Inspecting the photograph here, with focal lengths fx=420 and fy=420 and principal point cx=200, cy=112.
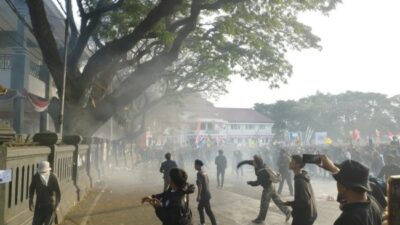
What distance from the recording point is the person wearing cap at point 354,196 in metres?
3.19

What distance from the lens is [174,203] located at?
5.18m

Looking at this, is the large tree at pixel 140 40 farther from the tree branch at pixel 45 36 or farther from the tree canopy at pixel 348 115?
the tree canopy at pixel 348 115

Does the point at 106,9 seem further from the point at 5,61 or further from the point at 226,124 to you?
the point at 226,124

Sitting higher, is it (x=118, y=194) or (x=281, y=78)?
(x=281, y=78)

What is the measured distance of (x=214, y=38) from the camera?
19844 millimetres

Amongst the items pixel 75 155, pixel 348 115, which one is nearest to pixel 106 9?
pixel 75 155

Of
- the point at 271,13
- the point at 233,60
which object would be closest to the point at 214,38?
the point at 233,60

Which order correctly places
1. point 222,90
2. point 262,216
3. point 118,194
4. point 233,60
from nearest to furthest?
point 262,216 < point 118,194 < point 233,60 < point 222,90

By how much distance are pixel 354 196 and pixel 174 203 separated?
245 centimetres

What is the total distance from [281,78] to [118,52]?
10250 mm

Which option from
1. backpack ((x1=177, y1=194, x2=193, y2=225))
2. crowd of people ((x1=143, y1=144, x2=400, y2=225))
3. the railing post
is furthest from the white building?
backpack ((x1=177, y1=194, x2=193, y2=225))

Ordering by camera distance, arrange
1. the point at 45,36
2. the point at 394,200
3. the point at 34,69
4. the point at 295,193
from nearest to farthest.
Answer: the point at 394,200 → the point at 295,193 → the point at 45,36 → the point at 34,69

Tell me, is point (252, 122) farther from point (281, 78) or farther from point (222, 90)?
point (281, 78)

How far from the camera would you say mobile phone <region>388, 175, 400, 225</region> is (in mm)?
3627
